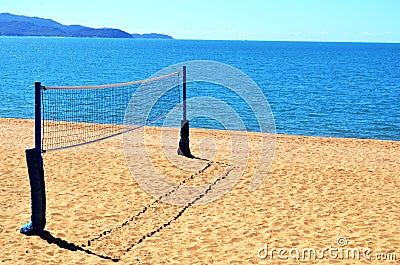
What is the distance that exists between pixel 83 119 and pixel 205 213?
14308 mm

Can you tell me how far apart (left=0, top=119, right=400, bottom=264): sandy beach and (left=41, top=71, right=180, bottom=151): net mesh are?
2.95ft

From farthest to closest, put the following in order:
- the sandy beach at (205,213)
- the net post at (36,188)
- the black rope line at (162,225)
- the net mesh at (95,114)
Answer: the net mesh at (95,114) → the net post at (36,188) → the black rope line at (162,225) → the sandy beach at (205,213)

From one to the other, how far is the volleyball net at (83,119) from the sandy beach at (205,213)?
56cm

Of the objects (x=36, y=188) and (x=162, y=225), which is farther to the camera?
(x=162, y=225)

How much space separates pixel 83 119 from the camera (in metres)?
21.7

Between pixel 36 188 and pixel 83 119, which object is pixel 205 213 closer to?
pixel 36 188

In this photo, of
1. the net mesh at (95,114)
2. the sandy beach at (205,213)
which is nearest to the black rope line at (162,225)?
the sandy beach at (205,213)

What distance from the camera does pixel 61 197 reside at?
8.96 m

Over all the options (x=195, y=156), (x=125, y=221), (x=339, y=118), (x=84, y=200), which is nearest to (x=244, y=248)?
(x=125, y=221)

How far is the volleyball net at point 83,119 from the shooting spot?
7301 mm

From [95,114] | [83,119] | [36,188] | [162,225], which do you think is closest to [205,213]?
[162,225]

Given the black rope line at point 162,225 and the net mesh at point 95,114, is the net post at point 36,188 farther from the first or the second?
the net mesh at point 95,114

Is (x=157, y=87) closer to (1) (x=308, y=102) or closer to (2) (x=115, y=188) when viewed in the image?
(1) (x=308, y=102)

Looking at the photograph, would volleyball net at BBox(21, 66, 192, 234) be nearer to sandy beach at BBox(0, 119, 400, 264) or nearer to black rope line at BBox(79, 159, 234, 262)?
sandy beach at BBox(0, 119, 400, 264)
